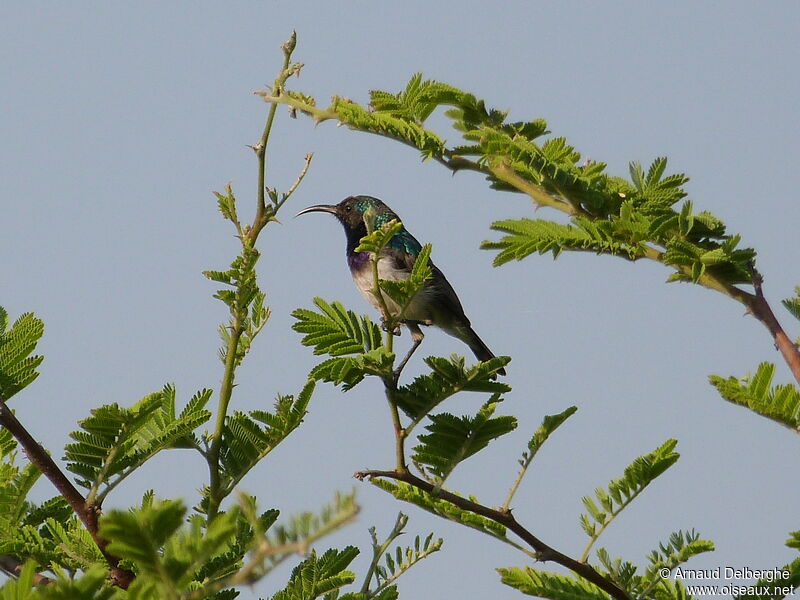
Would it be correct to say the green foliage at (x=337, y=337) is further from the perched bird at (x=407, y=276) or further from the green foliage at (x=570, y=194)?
the perched bird at (x=407, y=276)

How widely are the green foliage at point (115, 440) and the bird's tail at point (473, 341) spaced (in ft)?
16.9

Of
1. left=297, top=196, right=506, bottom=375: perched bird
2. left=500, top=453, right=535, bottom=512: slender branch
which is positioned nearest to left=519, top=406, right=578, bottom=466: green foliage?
left=500, top=453, right=535, bottom=512: slender branch

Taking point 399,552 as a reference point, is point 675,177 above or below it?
above

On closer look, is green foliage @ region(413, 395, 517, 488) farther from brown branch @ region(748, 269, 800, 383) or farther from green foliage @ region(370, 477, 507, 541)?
brown branch @ region(748, 269, 800, 383)

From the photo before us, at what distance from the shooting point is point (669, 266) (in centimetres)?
289

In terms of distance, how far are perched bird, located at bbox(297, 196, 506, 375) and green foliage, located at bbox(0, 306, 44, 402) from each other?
13.1 ft

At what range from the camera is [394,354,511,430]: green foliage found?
2.85 meters

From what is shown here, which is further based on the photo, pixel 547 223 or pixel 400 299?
pixel 547 223

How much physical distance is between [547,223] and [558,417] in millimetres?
566

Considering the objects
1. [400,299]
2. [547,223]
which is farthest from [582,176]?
[400,299]

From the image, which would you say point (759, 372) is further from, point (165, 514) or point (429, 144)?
point (165, 514)

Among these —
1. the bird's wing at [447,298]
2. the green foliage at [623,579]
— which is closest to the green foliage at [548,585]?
the green foliage at [623,579]

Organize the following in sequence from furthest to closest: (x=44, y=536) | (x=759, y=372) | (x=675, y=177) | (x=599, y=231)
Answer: (x=675, y=177), (x=599, y=231), (x=44, y=536), (x=759, y=372)

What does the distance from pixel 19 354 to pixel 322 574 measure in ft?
2.89
